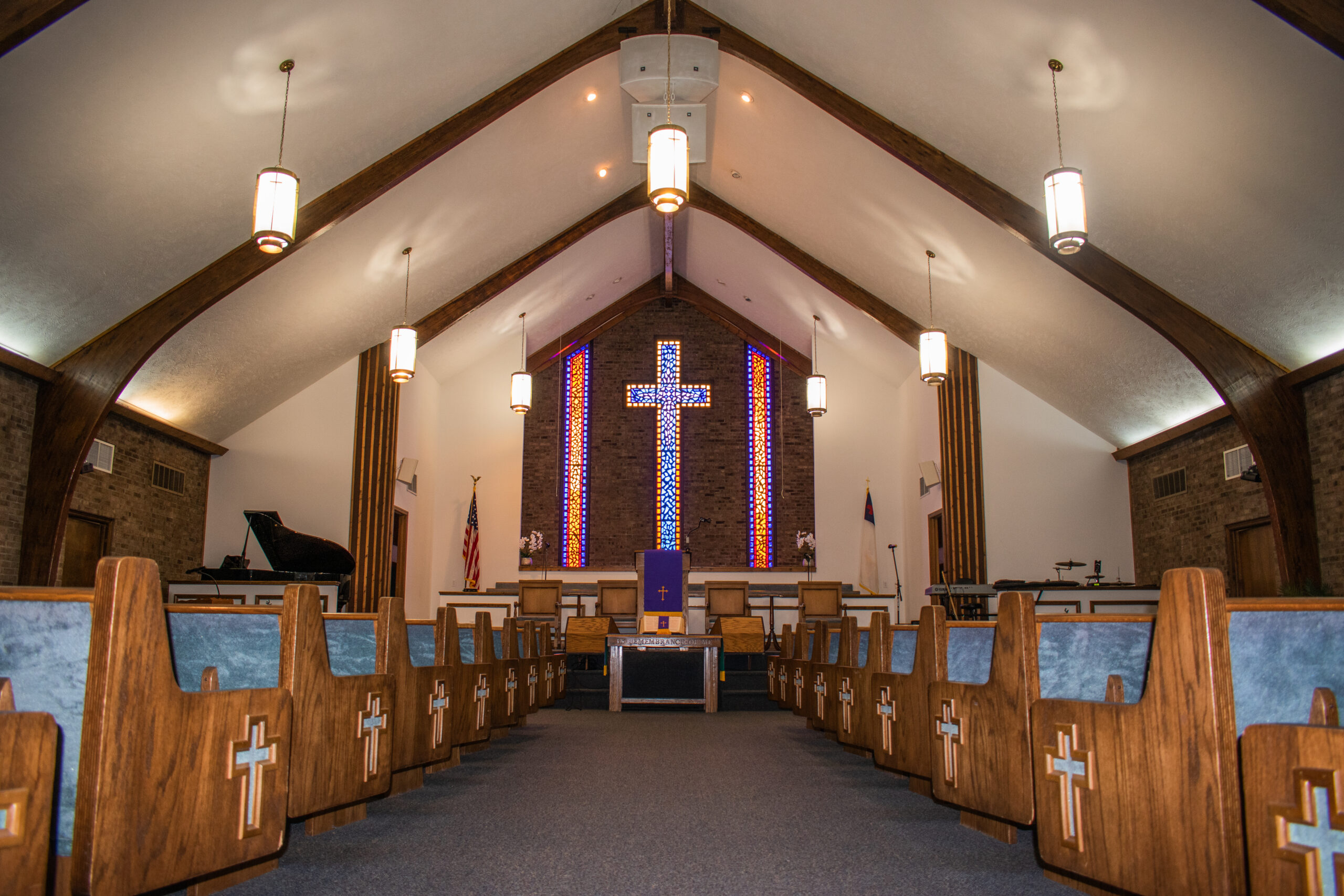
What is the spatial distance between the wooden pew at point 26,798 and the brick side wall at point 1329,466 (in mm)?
→ 6864

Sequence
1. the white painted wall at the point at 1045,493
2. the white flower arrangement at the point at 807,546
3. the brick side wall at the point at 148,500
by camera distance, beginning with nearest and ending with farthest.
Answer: the brick side wall at the point at 148,500
the white painted wall at the point at 1045,493
the white flower arrangement at the point at 807,546

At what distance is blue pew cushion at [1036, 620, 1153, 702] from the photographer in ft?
6.82

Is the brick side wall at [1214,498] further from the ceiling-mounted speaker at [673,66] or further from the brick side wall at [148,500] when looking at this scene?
the brick side wall at [148,500]

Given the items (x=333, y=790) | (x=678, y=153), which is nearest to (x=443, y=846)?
(x=333, y=790)

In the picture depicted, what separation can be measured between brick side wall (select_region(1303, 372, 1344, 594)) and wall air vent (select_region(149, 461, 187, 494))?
9.43 m

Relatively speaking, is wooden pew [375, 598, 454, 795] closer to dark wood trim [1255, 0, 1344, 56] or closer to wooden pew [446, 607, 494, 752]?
wooden pew [446, 607, 494, 752]

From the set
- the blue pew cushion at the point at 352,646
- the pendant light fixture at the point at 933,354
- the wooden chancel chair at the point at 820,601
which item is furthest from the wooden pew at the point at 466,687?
the wooden chancel chair at the point at 820,601

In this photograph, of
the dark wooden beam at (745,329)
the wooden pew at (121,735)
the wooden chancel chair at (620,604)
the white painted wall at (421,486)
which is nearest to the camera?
the wooden pew at (121,735)

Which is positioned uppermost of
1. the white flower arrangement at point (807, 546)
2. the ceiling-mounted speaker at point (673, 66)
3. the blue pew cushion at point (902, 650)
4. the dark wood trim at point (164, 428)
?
the ceiling-mounted speaker at point (673, 66)

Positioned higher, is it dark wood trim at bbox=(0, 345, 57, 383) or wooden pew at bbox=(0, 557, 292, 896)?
dark wood trim at bbox=(0, 345, 57, 383)

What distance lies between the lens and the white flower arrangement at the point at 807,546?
12.0m

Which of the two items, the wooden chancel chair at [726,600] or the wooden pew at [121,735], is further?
the wooden chancel chair at [726,600]

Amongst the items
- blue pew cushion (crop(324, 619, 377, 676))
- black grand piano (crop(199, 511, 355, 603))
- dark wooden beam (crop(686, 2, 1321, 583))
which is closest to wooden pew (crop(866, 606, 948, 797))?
blue pew cushion (crop(324, 619, 377, 676))

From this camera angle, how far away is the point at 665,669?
26.5ft
